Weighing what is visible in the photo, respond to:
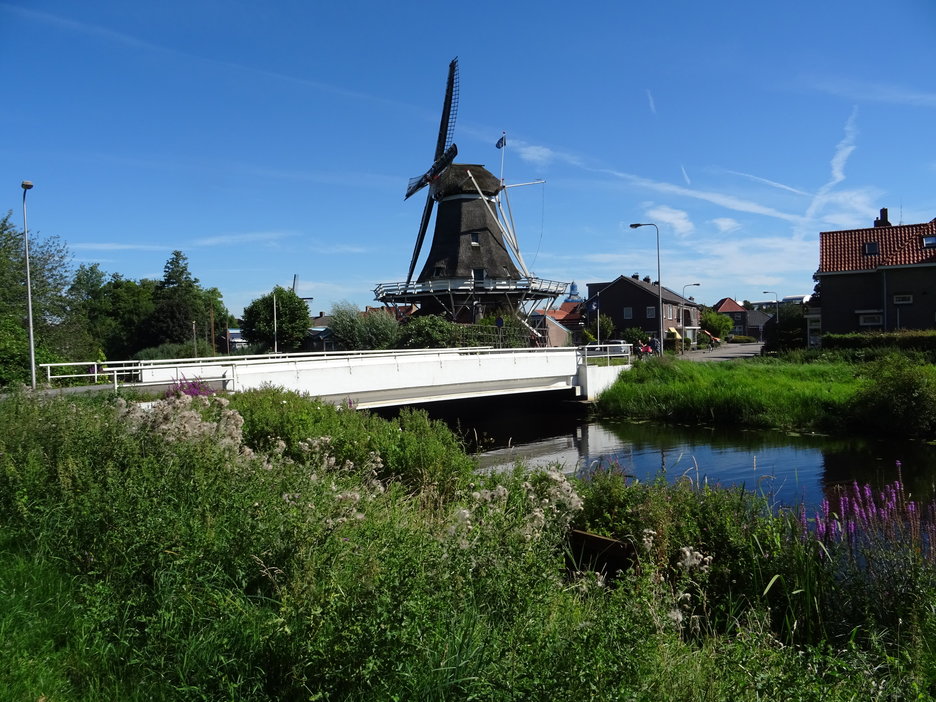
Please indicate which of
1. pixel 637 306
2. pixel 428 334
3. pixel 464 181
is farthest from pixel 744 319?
pixel 428 334

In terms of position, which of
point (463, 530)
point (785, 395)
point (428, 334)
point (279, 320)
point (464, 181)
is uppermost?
point (464, 181)

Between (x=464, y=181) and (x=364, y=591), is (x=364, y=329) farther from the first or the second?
(x=364, y=591)

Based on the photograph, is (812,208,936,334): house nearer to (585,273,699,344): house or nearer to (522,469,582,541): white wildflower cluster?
(585,273,699,344): house

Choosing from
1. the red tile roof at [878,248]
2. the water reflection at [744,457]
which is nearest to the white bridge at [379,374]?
the water reflection at [744,457]

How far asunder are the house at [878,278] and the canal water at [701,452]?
→ 23.0m

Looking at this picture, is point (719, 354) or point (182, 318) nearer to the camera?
point (719, 354)

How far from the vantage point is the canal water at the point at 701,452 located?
13867 mm

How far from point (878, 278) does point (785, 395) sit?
21973 mm

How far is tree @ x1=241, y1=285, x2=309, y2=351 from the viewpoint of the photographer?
55.7 metres

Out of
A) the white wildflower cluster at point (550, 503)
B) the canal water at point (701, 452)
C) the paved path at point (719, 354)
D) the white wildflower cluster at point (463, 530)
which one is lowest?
the canal water at point (701, 452)

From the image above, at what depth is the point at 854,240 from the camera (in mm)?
42812

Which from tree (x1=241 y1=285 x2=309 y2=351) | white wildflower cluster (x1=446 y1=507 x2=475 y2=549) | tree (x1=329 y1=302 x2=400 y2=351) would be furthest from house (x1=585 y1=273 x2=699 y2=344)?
white wildflower cluster (x1=446 y1=507 x2=475 y2=549)

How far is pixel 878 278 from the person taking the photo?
40.8 metres

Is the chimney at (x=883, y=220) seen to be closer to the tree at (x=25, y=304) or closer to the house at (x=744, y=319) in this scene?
the tree at (x=25, y=304)
